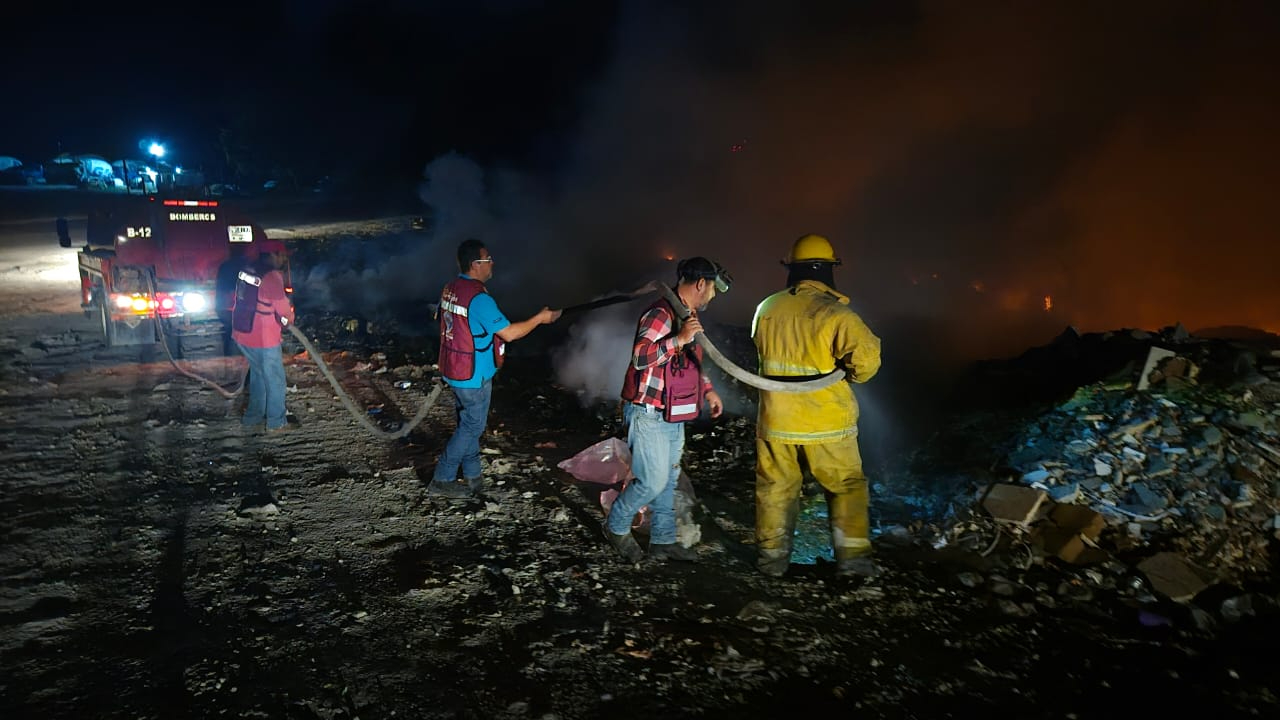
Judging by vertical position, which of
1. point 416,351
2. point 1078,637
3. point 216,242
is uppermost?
point 216,242

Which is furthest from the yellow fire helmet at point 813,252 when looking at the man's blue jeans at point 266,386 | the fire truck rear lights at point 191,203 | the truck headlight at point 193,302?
the fire truck rear lights at point 191,203

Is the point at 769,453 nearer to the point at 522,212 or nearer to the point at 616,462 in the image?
the point at 616,462

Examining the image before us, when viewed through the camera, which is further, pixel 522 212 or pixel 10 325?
pixel 522 212

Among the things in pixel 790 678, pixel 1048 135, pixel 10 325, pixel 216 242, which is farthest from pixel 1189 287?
pixel 10 325

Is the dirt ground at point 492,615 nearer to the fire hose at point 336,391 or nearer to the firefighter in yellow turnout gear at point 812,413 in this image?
the firefighter in yellow turnout gear at point 812,413

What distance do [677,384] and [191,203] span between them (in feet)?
27.6

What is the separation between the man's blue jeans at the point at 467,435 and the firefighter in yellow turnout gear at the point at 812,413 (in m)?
1.90

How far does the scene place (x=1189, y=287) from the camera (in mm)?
15852

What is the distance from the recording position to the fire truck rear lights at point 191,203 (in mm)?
9484

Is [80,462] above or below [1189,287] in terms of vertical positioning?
below

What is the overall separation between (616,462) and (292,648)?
2.76 m

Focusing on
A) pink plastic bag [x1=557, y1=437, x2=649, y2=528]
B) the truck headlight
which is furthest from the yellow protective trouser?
the truck headlight

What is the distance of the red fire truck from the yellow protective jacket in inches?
296

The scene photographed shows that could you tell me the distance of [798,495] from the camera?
167 inches
